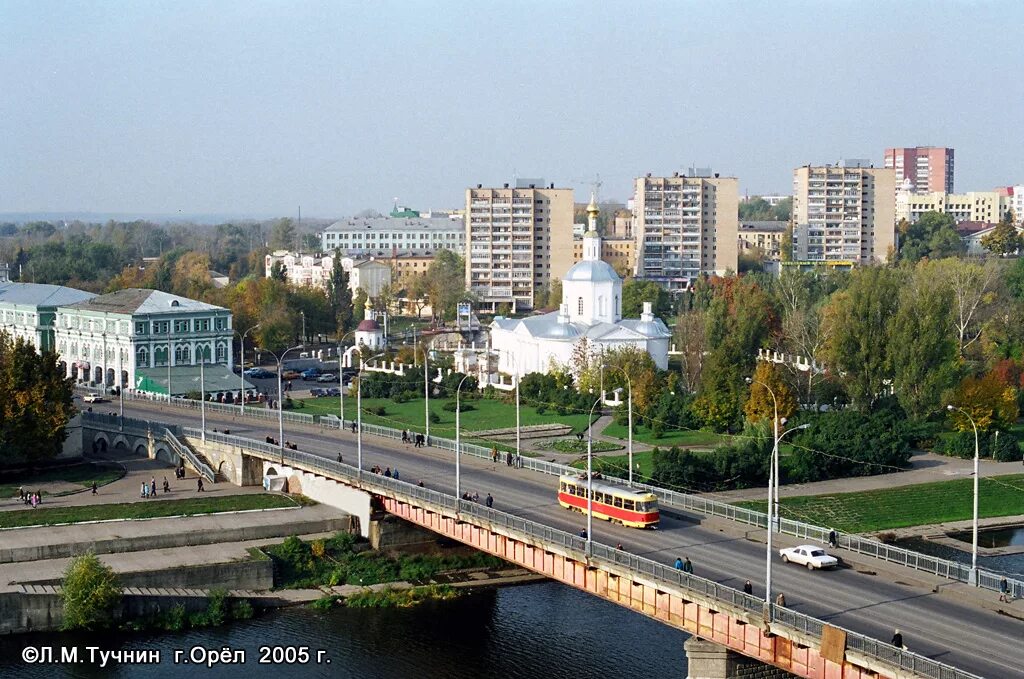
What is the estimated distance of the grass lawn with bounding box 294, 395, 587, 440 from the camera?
3066 inches

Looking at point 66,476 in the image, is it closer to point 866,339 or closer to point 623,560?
point 623,560

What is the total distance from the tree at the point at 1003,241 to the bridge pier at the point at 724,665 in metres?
133

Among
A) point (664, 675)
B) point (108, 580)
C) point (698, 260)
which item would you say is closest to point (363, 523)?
point (108, 580)

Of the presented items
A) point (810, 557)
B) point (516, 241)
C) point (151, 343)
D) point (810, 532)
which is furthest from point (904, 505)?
point (516, 241)

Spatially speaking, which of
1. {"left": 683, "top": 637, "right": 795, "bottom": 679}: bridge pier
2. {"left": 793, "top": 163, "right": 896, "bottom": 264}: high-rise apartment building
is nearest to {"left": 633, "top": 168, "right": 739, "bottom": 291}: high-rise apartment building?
{"left": 793, "top": 163, "right": 896, "bottom": 264}: high-rise apartment building

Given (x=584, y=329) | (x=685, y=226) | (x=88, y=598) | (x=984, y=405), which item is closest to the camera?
(x=88, y=598)

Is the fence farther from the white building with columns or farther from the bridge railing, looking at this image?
the white building with columns

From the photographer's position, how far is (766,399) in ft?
226

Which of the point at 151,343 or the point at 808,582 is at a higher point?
the point at 151,343

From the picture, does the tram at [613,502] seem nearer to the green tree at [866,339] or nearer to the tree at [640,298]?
the green tree at [866,339]

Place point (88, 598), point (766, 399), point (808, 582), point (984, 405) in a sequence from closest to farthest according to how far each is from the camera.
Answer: point (808, 582)
point (88, 598)
point (766, 399)
point (984, 405)

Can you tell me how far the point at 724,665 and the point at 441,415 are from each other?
49.2 metres

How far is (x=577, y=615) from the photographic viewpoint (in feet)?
152

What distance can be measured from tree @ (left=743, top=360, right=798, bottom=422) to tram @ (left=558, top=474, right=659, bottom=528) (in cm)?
2318
